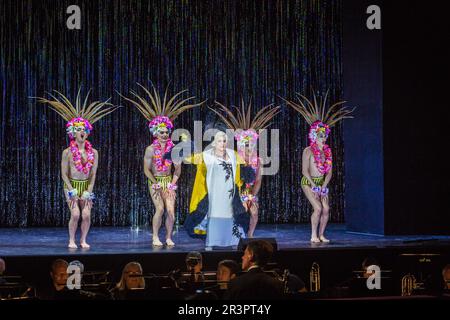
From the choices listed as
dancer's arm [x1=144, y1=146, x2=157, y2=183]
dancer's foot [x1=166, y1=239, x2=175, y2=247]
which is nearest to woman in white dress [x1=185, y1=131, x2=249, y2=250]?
dancer's foot [x1=166, y1=239, x2=175, y2=247]

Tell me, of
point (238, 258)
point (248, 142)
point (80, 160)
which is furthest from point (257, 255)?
point (248, 142)

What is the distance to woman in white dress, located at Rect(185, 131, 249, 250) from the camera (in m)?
9.05

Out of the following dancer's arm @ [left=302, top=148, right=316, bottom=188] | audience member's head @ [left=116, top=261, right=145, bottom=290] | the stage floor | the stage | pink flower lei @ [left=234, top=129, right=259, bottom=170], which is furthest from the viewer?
dancer's arm @ [left=302, top=148, right=316, bottom=188]

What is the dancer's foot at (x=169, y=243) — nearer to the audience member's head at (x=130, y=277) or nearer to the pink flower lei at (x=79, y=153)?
the pink flower lei at (x=79, y=153)

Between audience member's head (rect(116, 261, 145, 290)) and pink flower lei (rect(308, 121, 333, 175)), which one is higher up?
pink flower lei (rect(308, 121, 333, 175))

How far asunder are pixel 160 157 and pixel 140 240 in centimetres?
129

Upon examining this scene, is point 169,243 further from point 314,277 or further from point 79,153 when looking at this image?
point 314,277

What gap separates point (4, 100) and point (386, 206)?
21.1 feet

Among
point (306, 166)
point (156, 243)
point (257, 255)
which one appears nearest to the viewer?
point (257, 255)

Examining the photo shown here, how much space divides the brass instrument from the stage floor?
0.88 meters

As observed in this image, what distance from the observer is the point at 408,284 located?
6871 millimetres

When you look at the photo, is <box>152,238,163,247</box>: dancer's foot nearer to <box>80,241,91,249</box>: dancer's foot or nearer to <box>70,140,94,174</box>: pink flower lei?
<box>80,241,91,249</box>: dancer's foot
